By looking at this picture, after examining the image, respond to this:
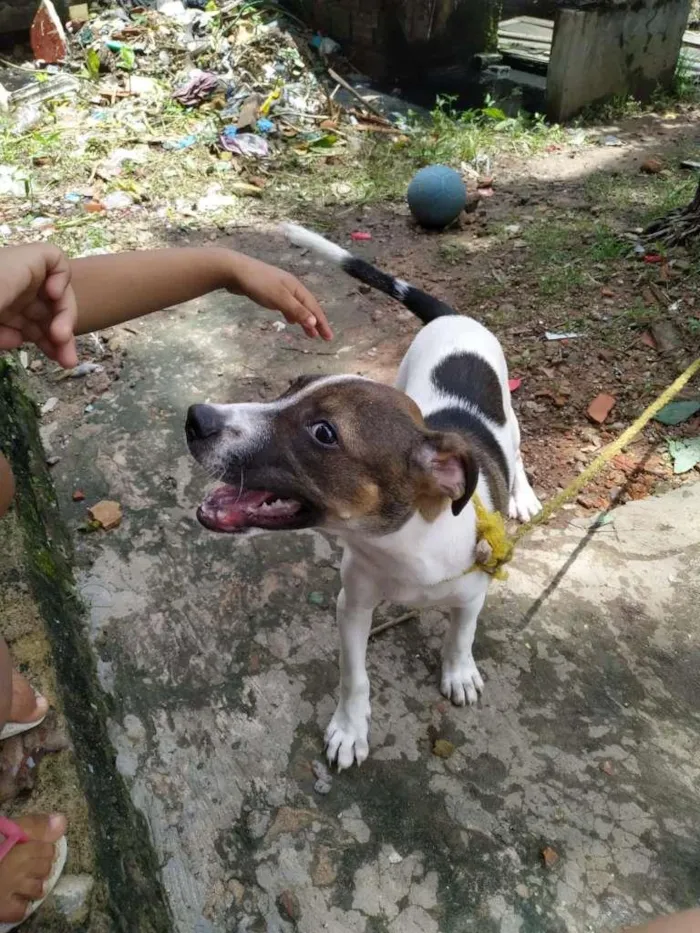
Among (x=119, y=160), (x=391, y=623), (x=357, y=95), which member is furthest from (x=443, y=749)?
(x=357, y=95)

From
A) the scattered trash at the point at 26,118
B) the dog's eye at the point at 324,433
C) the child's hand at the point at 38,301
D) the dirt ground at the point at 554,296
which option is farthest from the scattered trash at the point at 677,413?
the scattered trash at the point at 26,118

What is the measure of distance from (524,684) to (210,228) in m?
4.56

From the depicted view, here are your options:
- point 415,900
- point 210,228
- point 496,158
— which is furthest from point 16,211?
point 415,900

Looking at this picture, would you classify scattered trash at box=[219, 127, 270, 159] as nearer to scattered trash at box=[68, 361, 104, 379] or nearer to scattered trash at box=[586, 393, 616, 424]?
scattered trash at box=[68, 361, 104, 379]

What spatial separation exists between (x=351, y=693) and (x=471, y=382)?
1.35m

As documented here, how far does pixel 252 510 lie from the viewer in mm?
2131

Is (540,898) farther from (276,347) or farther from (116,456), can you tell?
(276,347)

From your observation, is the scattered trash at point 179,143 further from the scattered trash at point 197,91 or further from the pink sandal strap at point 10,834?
the pink sandal strap at point 10,834

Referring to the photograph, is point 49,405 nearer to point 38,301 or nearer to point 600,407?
point 38,301

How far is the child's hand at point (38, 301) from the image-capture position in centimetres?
160

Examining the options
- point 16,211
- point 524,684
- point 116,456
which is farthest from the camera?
point 16,211

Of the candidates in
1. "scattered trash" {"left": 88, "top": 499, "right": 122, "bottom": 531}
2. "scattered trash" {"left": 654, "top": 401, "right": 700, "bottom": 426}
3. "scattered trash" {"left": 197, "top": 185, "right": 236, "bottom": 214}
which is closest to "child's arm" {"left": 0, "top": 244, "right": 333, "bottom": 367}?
"scattered trash" {"left": 88, "top": 499, "right": 122, "bottom": 531}

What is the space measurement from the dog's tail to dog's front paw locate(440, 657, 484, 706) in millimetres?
1669

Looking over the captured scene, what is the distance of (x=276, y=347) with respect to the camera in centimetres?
470
